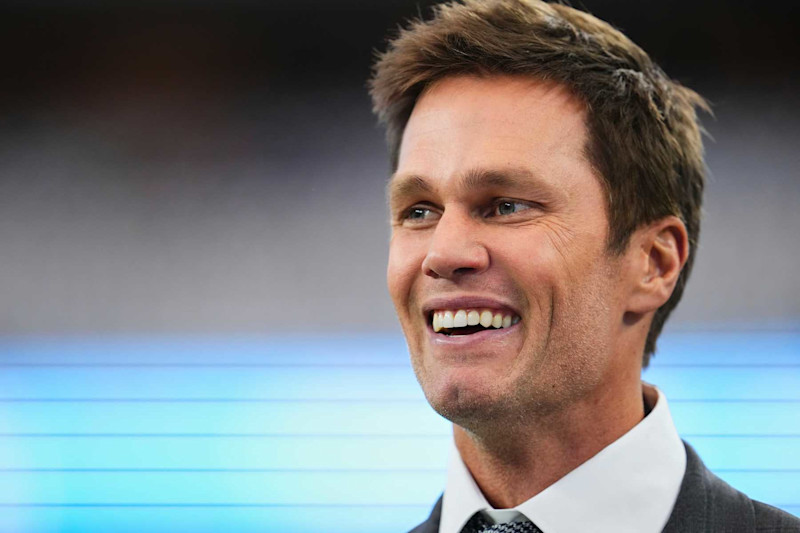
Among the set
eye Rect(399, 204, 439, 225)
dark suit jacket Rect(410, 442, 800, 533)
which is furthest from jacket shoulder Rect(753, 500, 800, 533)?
eye Rect(399, 204, 439, 225)

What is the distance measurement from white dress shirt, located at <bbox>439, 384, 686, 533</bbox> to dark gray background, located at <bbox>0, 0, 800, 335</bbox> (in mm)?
2826

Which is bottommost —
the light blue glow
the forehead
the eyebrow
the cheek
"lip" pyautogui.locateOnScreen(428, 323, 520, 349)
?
the light blue glow

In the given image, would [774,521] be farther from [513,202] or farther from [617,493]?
[513,202]

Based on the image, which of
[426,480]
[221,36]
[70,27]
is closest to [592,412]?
[426,480]

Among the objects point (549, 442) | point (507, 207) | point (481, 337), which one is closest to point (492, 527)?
point (549, 442)

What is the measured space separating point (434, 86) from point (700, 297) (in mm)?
2962

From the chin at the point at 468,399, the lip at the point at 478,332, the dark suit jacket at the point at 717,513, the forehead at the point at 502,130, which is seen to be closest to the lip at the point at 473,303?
the lip at the point at 478,332

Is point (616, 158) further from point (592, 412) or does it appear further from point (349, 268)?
point (349, 268)

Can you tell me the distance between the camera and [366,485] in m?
4.29

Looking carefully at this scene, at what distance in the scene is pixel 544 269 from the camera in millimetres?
1699

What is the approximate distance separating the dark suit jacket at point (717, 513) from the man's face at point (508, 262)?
28 cm

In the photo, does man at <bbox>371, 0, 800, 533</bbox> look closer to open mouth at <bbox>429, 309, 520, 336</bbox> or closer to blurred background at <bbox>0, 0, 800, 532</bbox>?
open mouth at <bbox>429, 309, 520, 336</bbox>

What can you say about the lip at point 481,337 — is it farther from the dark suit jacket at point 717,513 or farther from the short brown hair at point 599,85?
the dark suit jacket at point 717,513

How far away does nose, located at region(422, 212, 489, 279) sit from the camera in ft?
5.54
